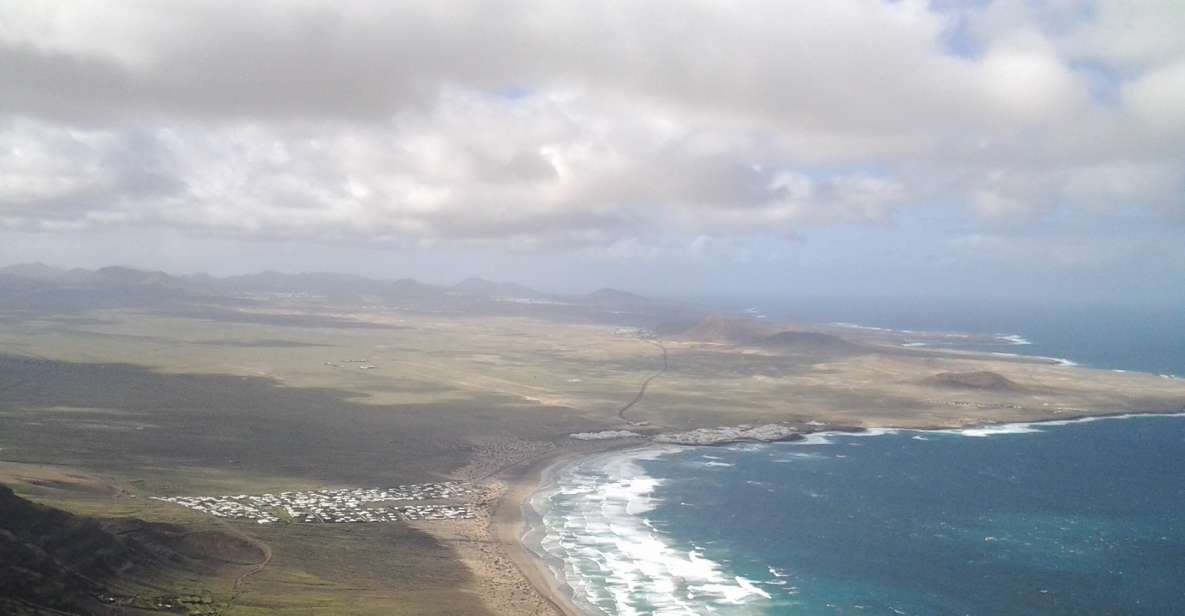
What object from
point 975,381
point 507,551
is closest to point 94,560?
point 507,551

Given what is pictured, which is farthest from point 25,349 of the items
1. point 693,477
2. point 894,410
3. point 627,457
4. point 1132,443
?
point 1132,443

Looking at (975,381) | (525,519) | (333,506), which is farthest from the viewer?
(975,381)

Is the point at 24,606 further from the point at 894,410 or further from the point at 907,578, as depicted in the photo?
the point at 894,410

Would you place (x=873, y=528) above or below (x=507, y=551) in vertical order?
above

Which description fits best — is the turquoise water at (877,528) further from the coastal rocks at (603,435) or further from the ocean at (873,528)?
the coastal rocks at (603,435)

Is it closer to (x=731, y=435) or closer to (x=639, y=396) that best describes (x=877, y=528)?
(x=731, y=435)

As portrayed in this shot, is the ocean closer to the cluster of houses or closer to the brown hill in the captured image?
the cluster of houses
